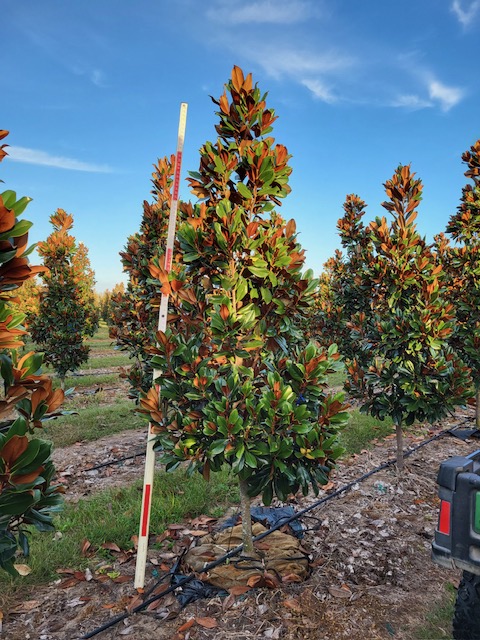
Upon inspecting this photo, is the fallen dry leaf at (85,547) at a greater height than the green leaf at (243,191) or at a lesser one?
lesser

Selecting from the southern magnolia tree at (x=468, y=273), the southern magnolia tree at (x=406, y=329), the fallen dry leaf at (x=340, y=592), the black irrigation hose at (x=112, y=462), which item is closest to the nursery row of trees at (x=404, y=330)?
the southern magnolia tree at (x=406, y=329)

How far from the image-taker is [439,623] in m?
3.39

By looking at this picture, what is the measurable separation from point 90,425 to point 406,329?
26.0ft

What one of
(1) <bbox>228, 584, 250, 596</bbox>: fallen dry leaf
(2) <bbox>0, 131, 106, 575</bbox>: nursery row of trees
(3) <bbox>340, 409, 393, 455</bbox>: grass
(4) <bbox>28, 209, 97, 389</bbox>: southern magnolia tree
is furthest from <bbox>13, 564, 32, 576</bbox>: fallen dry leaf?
(4) <bbox>28, 209, 97, 389</bbox>: southern magnolia tree

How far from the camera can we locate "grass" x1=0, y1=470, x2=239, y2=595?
Answer: 434cm

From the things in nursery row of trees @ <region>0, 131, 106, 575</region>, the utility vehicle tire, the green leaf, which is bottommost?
the utility vehicle tire

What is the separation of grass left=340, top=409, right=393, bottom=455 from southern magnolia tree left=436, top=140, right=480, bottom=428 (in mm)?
2117

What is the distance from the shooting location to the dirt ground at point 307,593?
3297 millimetres

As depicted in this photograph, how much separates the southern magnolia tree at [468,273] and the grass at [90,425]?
285 inches

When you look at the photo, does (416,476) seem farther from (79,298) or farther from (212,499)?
(79,298)

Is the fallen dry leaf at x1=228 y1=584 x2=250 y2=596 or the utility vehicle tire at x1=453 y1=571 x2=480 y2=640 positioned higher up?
the utility vehicle tire at x1=453 y1=571 x2=480 y2=640

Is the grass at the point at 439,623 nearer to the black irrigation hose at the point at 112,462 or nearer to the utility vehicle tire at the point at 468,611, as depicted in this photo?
the utility vehicle tire at the point at 468,611

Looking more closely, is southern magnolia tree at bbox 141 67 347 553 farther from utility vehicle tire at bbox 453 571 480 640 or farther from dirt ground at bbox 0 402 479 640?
utility vehicle tire at bbox 453 571 480 640

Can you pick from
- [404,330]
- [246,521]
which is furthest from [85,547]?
[404,330]
